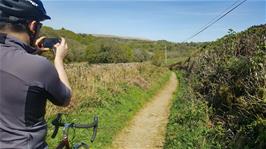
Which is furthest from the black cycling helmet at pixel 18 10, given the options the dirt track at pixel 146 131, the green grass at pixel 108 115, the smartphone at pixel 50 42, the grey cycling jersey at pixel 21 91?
the dirt track at pixel 146 131

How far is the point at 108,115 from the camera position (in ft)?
42.4

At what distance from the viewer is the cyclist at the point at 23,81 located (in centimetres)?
223

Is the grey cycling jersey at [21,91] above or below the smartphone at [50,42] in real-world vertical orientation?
below

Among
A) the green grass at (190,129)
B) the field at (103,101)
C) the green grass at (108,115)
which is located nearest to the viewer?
the green grass at (190,129)

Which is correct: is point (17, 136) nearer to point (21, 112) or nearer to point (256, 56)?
point (21, 112)

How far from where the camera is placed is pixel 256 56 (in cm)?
932

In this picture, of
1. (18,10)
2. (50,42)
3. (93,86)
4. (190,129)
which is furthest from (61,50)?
(93,86)

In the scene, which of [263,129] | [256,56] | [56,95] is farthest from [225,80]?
[56,95]

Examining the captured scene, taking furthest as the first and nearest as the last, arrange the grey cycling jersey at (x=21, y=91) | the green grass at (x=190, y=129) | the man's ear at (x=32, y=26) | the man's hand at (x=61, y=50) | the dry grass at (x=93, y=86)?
the dry grass at (x=93, y=86), the green grass at (x=190, y=129), the man's hand at (x=61, y=50), the man's ear at (x=32, y=26), the grey cycling jersey at (x=21, y=91)

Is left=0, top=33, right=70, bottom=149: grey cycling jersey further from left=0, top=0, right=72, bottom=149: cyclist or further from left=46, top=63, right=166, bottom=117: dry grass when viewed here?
left=46, top=63, right=166, bottom=117: dry grass

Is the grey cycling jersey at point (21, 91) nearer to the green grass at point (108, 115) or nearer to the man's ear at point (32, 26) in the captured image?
the man's ear at point (32, 26)

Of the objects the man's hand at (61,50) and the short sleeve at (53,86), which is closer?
the short sleeve at (53,86)

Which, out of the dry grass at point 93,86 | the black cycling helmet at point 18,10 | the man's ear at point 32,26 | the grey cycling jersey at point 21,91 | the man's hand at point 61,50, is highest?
the black cycling helmet at point 18,10

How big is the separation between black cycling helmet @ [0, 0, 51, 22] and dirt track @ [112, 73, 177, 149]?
791cm
